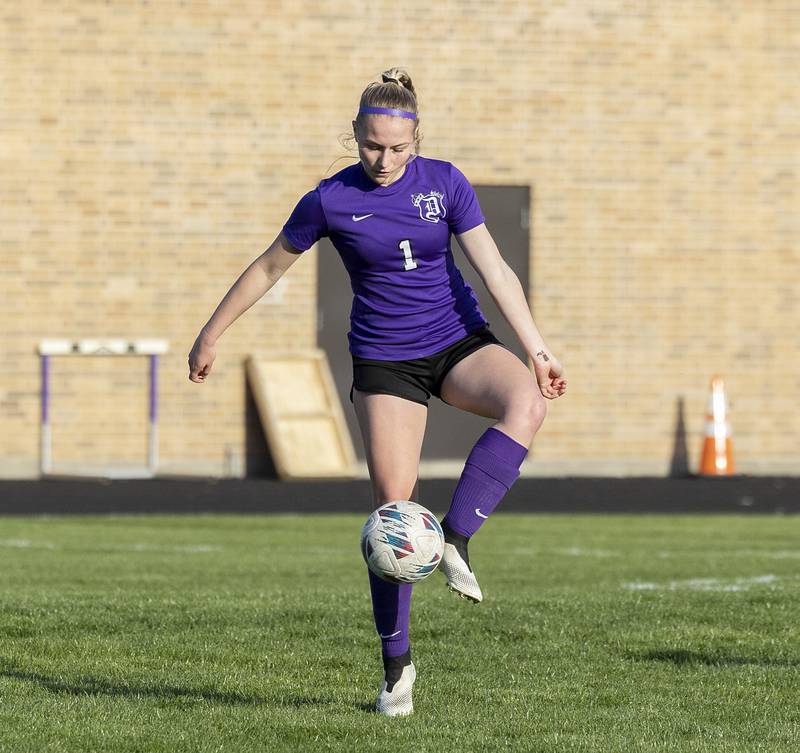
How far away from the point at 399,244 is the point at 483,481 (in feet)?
3.14

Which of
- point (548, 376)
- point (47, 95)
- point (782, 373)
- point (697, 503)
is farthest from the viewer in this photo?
point (782, 373)

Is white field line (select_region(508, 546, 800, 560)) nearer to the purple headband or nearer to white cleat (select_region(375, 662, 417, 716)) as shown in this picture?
white cleat (select_region(375, 662, 417, 716))

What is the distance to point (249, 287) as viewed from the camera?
6566 mm

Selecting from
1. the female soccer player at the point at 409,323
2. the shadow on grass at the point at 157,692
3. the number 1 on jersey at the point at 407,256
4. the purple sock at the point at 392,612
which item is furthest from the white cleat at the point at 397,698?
the number 1 on jersey at the point at 407,256

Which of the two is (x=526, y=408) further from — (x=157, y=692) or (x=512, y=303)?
(x=157, y=692)

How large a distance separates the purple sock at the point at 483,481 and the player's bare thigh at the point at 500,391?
0.06 m

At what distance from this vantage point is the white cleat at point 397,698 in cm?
641

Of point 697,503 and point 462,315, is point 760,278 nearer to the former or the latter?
point 697,503

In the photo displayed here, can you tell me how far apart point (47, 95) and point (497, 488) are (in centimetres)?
1662

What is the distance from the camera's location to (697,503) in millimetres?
19531

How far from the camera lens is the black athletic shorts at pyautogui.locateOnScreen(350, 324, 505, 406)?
21.2 feet

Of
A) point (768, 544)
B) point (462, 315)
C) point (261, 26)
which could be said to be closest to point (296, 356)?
point (261, 26)

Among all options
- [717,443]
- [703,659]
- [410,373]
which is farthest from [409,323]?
[717,443]

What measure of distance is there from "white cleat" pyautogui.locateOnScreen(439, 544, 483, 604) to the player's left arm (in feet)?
2.30
